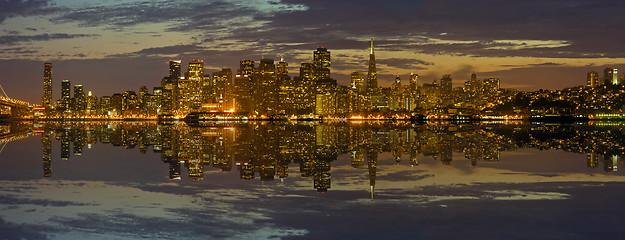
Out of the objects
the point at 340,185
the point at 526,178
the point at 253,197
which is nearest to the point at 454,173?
the point at 526,178

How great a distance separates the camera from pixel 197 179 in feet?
75.3

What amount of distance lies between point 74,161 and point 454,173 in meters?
19.6

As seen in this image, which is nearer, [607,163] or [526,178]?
[526,178]

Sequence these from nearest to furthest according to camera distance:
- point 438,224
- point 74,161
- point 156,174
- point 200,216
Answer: point 438,224 → point 200,216 → point 156,174 → point 74,161

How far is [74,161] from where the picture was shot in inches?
1238

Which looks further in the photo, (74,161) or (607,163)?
(74,161)

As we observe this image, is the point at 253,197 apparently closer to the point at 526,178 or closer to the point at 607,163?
the point at 526,178

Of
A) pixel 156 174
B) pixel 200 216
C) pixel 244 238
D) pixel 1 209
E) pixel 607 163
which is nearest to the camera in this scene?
pixel 244 238

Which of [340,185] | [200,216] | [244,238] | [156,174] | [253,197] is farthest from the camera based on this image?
[156,174]

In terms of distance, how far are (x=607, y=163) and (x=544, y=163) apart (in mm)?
2936

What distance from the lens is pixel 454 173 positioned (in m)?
25.3

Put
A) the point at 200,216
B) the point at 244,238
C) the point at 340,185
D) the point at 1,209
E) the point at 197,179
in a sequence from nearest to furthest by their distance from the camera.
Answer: the point at 244,238 < the point at 200,216 < the point at 1,209 < the point at 340,185 < the point at 197,179

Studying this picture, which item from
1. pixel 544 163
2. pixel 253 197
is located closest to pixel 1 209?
pixel 253 197

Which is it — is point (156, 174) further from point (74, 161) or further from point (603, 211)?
point (603, 211)
